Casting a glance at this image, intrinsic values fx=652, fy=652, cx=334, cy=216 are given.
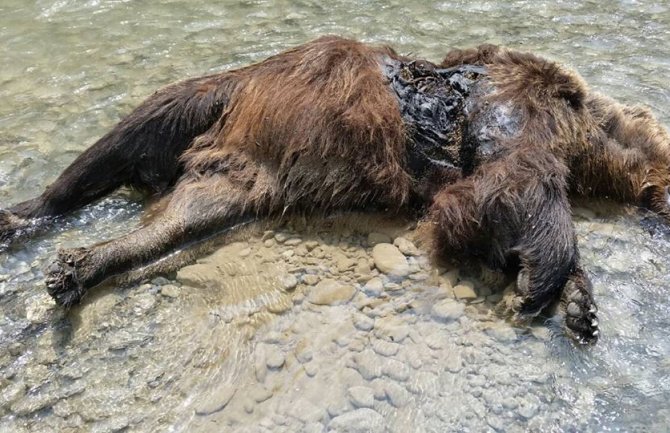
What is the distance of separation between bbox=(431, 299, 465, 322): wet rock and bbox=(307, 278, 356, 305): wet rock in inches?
16.8

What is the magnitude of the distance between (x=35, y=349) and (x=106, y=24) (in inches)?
171

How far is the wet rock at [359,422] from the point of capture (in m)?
2.59

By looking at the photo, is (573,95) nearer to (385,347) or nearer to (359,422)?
(385,347)

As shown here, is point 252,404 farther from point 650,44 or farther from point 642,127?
point 650,44

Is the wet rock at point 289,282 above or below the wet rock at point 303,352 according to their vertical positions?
above

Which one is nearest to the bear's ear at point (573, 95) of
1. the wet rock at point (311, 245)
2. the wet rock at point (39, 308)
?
the wet rock at point (311, 245)

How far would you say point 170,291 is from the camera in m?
3.34

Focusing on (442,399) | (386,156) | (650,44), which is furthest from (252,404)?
(650,44)

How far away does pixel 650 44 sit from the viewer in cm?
580

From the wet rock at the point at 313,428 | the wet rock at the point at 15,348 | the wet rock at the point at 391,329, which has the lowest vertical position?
the wet rock at the point at 313,428

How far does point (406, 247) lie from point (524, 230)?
0.67 meters

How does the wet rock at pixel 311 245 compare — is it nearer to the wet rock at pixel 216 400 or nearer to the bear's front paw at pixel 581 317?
the wet rock at pixel 216 400

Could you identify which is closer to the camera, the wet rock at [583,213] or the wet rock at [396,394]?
the wet rock at [396,394]

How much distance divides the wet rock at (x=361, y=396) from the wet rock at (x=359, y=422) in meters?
0.03
